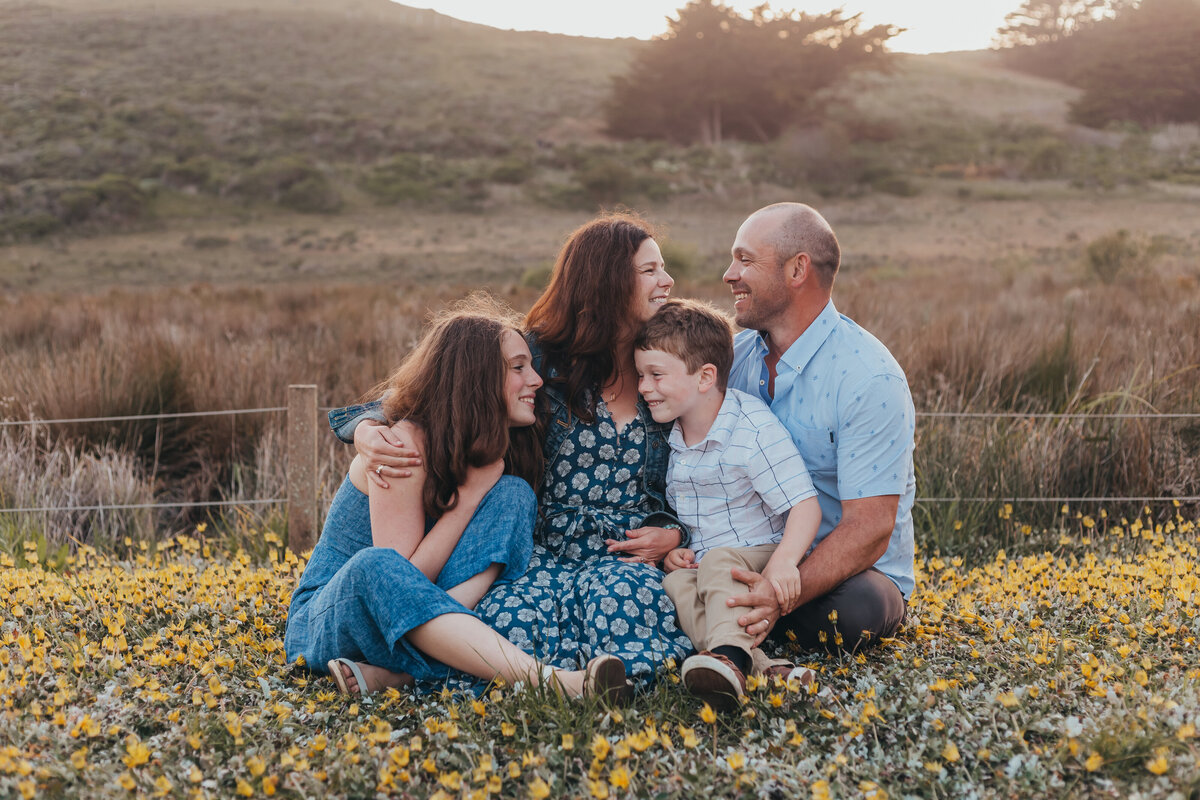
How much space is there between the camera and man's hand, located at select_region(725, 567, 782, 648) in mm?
3203

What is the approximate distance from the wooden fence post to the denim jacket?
59.1 inches

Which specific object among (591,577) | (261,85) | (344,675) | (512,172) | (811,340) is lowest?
(344,675)

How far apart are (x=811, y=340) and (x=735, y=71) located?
153 feet

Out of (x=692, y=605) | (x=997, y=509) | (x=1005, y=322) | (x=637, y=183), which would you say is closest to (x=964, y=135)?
(x=637, y=183)

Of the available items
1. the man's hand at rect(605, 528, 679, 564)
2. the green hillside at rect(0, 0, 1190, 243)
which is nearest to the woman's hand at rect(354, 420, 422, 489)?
the man's hand at rect(605, 528, 679, 564)

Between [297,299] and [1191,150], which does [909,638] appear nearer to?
[297,299]

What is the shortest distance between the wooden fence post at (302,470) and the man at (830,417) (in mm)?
2470

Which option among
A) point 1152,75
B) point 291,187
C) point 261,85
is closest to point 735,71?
point 1152,75

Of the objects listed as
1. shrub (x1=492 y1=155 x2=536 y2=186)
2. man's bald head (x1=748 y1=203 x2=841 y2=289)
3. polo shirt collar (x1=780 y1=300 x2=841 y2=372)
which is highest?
shrub (x1=492 y1=155 x2=536 y2=186)

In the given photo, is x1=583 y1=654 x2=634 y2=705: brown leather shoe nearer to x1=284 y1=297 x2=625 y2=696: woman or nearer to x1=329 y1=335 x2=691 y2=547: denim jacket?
x1=284 y1=297 x2=625 y2=696: woman

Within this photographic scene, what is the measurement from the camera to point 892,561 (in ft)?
12.4

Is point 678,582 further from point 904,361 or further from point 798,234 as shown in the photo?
point 904,361

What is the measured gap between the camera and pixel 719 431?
352cm

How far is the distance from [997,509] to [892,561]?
2247 mm
